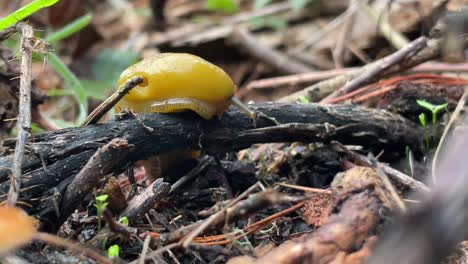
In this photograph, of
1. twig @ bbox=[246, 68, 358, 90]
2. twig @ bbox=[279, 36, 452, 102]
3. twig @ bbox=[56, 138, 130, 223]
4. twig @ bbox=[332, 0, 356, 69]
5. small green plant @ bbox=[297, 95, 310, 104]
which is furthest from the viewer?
twig @ bbox=[332, 0, 356, 69]

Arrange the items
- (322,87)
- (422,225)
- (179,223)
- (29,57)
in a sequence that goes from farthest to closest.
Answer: (322,87)
(179,223)
(29,57)
(422,225)

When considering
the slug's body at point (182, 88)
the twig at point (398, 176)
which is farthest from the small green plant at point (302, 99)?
the slug's body at point (182, 88)

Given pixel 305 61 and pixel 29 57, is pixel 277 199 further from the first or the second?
pixel 305 61

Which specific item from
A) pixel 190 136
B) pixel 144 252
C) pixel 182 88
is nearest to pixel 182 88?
pixel 182 88

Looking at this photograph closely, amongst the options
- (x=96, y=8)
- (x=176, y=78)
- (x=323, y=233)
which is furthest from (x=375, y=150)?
(x=96, y=8)

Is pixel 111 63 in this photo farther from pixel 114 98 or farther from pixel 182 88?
pixel 114 98

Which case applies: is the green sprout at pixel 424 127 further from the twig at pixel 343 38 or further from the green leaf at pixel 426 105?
the twig at pixel 343 38

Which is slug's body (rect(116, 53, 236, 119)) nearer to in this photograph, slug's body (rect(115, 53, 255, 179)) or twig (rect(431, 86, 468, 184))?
slug's body (rect(115, 53, 255, 179))

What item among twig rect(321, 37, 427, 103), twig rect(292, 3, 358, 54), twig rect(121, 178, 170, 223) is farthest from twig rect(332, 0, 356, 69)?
twig rect(121, 178, 170, 223)
